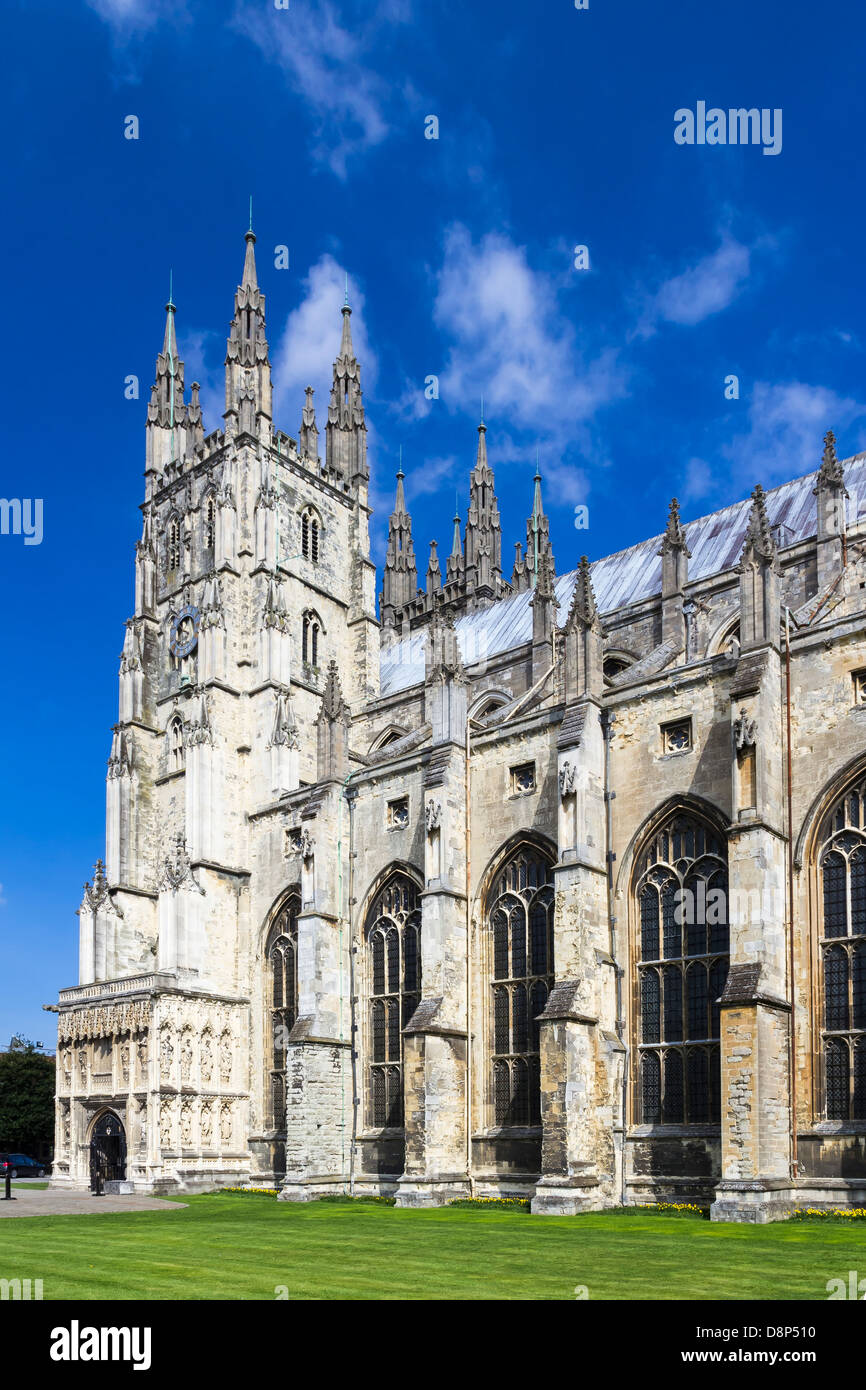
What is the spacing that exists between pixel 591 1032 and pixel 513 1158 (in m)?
5.08

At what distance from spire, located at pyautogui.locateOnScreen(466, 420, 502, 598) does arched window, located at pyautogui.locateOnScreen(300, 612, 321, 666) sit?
14474 millimetres

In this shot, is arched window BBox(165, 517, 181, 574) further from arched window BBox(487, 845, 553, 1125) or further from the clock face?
arched window BBox(487, 845, 553, 1125)

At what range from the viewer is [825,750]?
27.4m

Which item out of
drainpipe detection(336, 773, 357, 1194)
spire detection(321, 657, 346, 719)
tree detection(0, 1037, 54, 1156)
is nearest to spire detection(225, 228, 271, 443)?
spire detection(321, 657, 346, 719)

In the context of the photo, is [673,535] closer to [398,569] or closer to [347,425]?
[347,425]

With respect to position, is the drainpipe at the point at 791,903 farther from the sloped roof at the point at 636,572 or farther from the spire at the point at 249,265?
the spire at the point at 249,265

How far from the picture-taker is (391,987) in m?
37.9

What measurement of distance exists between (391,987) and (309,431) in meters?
30.0

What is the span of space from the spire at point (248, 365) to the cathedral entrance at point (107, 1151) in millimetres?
28355

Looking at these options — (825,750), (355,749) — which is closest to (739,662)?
(825,750)

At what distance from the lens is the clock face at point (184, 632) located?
2079 inches

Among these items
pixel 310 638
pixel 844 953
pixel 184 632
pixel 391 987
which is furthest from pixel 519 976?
pixel 184 632

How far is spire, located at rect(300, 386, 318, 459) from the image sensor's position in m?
57.6
